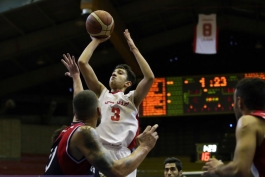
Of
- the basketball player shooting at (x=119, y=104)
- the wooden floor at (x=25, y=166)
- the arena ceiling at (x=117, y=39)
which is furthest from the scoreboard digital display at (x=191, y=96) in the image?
the basketball player shooting at (x=119, y=104)

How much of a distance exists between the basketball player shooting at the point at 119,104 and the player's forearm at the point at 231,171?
2.32m

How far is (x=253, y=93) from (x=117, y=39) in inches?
463

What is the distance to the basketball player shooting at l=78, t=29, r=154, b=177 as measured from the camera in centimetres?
558

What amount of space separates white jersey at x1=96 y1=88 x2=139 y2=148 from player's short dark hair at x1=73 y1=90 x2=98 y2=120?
1.84 m

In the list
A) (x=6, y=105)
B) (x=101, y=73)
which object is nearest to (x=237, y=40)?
(x=101, y=73)

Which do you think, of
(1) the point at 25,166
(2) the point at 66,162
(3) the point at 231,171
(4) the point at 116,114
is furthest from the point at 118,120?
(1) the point at 25,166

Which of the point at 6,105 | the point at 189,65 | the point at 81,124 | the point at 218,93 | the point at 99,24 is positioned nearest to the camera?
the point at 81,124

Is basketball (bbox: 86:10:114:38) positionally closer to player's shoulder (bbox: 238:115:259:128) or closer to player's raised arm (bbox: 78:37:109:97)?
player's raised arm (bbox: 78:37:109:97)

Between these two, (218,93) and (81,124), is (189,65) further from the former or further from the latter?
(81,124)

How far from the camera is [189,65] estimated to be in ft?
64.5

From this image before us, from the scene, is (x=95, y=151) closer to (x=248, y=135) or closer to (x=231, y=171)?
(x=231, y=171)

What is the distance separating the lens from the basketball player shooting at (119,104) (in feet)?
18.3

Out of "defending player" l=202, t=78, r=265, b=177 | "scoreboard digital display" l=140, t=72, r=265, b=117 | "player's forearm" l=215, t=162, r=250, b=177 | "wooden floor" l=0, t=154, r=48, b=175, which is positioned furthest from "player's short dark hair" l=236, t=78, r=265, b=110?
"wooden floor" l=0, t=154, r=48, b=175

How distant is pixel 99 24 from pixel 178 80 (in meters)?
9.62
